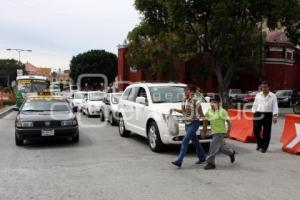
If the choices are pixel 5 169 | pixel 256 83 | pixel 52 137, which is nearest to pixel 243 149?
pixel 52 137

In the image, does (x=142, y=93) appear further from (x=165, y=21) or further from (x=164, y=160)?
(x=165, y=21)

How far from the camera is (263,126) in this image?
11523 millimetres

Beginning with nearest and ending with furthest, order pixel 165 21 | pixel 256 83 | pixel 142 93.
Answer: pixel 142 93 → pixel 165 21 → pixel 256 83

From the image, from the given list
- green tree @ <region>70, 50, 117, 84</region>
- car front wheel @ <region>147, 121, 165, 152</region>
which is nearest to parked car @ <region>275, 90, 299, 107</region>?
car front wheel @ <region>147, 121, 165, 152</region>

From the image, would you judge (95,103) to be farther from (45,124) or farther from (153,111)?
(153,111)

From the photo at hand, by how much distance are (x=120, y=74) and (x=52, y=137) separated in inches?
2129

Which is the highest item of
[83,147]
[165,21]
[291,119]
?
[165,21]

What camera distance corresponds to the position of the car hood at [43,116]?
1248cm

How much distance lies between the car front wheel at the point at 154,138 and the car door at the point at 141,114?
50cm

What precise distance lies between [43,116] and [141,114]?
2687 mm

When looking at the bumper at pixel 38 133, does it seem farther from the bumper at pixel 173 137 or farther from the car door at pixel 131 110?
the bumper at pixel 173 137

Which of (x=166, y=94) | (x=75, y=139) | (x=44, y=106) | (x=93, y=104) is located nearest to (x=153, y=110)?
(x=166, y=94)

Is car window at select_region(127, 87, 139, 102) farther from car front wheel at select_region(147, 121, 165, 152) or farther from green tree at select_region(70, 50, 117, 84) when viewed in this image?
green tree at select_region(70, 50, 117, 84)

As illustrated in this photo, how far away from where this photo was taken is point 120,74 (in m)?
66.3
